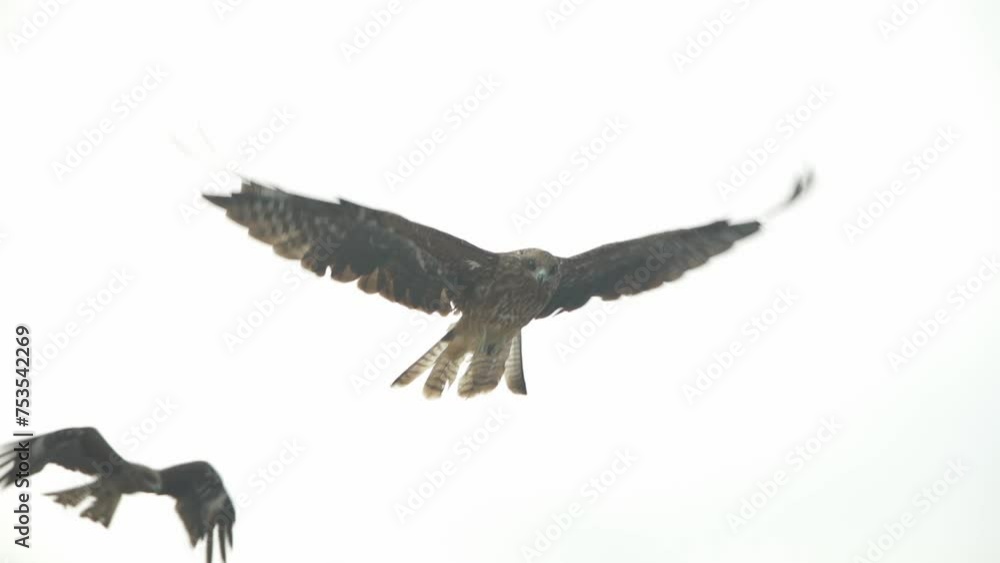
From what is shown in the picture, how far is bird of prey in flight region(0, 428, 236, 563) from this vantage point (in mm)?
11039

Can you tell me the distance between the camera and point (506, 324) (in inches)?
481

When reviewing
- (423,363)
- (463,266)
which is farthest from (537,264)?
(423,363)

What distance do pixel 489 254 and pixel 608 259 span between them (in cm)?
123

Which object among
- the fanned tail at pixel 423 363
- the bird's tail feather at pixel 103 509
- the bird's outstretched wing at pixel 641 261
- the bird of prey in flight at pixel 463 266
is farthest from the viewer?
the bird's outstretched wing at pixel 641 261

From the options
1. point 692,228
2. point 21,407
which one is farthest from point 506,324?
point 21,407

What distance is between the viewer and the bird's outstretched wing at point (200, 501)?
37.2ft

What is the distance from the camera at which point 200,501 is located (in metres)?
11.4

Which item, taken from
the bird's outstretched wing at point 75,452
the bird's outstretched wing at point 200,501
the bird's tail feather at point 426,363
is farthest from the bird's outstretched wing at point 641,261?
the bird's outstretched wing at point 75,452

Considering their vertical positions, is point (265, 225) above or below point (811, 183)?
below

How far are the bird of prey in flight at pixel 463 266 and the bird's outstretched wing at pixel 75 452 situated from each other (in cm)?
172

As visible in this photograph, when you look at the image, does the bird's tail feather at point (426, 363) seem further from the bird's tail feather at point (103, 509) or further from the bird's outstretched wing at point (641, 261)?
the bird's tail feather at point (103, 509)

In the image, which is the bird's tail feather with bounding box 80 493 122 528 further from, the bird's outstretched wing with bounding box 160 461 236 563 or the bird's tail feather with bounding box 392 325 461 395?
the bird's tail feather with bounding box 392 325 461 395

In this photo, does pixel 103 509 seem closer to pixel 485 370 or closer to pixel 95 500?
pixel 95 500

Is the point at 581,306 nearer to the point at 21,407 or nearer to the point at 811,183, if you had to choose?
the point at 811,183
